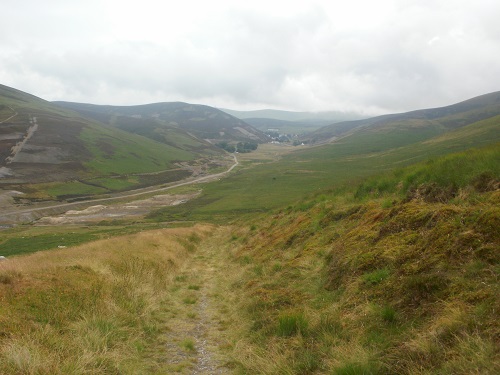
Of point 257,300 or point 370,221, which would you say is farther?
point 370,221

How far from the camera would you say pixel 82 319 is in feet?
28.9

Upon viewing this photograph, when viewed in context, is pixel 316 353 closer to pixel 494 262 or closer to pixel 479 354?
pixel 479 354

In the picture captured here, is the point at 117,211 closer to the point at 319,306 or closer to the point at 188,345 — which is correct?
the point at 188,345

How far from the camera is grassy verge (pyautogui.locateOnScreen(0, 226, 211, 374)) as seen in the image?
21.9ft

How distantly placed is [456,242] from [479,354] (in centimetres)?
357

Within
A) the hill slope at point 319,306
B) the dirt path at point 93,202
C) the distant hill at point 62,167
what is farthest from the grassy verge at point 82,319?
the distant hill at point 62,167

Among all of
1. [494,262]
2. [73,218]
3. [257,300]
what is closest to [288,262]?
[257,300]

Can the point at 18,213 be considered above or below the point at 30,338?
below

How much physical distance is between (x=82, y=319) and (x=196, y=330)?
338 centimetres

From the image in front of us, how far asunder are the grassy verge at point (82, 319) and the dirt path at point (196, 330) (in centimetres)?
35

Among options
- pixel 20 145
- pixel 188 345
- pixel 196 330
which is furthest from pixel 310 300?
pixel 20 145

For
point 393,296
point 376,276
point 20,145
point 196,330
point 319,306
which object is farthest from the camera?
point 20,145

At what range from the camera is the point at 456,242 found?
783 cm

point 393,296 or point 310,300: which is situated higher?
point 393,296
